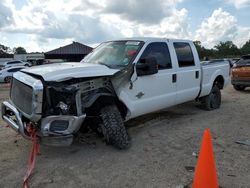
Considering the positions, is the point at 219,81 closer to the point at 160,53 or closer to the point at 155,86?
the point at 160,53

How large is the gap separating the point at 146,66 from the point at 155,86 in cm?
61

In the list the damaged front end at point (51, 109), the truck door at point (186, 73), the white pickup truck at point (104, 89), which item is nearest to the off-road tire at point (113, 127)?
the white pickup truck at point (104, 89)

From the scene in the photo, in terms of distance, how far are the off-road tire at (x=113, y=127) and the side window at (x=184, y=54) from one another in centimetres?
257

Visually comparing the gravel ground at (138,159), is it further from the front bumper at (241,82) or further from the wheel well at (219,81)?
the front bumper at (241,82)

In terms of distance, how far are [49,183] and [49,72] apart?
1.67 m

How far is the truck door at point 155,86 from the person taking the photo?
233 inches

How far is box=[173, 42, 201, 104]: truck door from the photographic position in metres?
7.17

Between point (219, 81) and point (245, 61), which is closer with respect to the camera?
point (219, 81)

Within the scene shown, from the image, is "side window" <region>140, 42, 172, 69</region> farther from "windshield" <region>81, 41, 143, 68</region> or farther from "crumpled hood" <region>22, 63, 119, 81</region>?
"crumpled hood" <region>22, 63, 119, 81</region>

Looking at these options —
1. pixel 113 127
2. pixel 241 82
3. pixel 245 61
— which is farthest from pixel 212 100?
pixel 245 61

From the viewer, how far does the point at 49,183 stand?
4203 mm

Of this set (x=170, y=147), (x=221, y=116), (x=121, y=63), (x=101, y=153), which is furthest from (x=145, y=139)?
(x=221, y=116)

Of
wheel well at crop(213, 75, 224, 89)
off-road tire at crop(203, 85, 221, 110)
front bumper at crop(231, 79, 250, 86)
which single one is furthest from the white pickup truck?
front bumper at crop(231, 79, 250, 86)

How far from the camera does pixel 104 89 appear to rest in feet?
17.5
